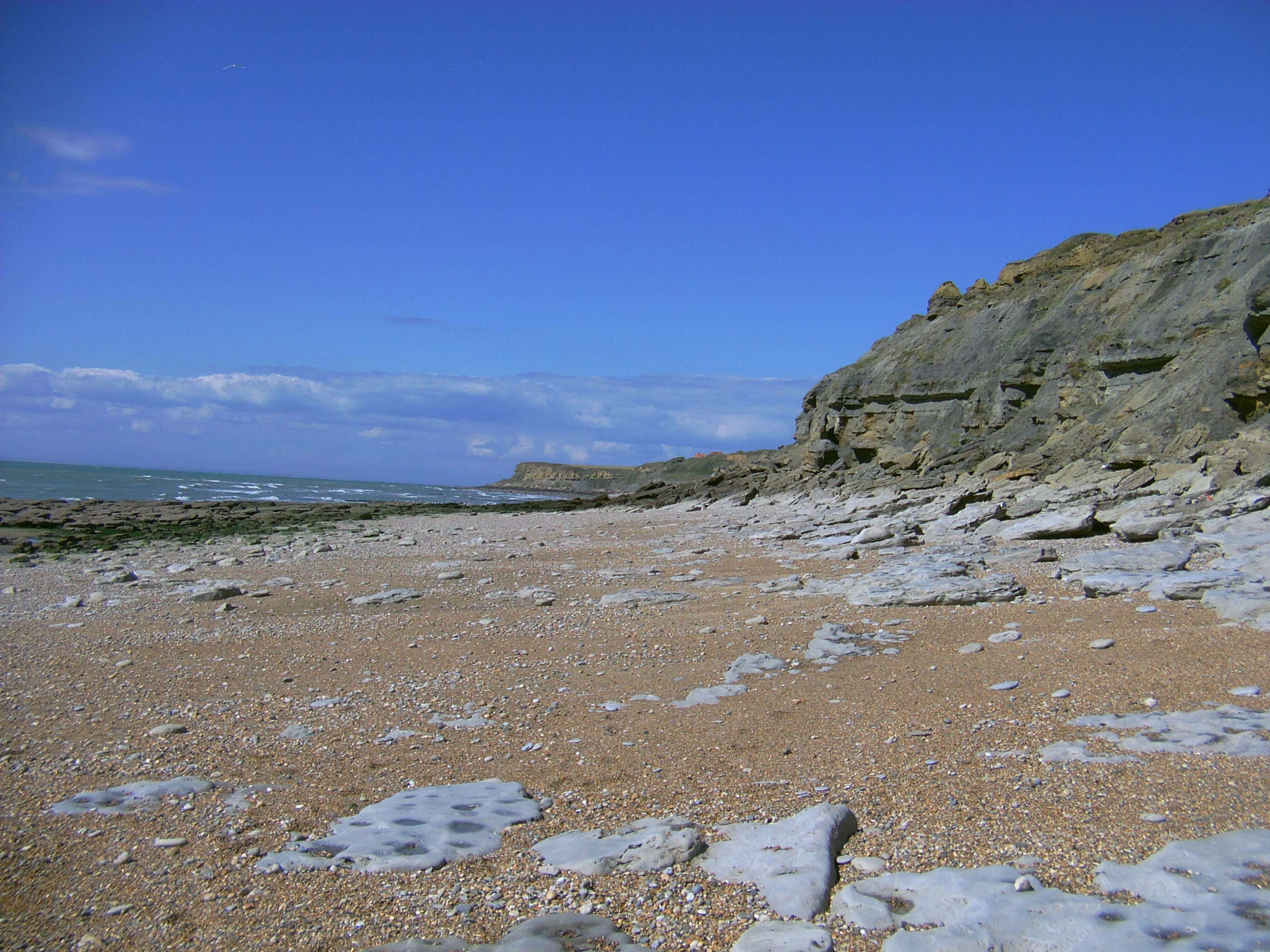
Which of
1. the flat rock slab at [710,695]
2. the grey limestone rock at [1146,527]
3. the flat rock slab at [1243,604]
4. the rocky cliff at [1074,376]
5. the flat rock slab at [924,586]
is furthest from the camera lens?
the rocky cliff at [1074,376]

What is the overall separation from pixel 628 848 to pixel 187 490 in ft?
203

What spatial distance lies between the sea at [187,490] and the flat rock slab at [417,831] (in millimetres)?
39342

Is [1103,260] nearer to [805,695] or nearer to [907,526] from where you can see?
[907,526]

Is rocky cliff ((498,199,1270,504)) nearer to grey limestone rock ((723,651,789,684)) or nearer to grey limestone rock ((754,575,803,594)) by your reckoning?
grey limestone rock ((754,575,803,594))

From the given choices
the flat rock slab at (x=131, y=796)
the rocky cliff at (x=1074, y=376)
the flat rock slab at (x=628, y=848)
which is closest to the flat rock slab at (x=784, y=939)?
the flat rock slab at (x=628, y=848)

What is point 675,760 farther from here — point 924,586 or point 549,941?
point 924,586

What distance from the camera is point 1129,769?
4.01 metres

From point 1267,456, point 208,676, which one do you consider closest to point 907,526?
point 1267,456

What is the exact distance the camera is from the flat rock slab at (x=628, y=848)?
138 inches

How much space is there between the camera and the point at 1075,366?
2144 cm

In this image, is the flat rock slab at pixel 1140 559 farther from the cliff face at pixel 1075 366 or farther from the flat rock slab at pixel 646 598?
the cliff face at pixel 1075 366

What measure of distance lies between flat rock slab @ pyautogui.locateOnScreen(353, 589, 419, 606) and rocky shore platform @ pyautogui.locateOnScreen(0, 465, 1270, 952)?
0.48ft

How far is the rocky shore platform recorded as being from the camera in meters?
3.11

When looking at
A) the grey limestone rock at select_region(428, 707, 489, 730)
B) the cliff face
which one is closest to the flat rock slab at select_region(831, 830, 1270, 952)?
the grey limestone rock at select_region(428, 707, 489, 730)
